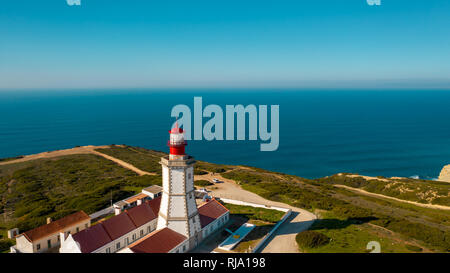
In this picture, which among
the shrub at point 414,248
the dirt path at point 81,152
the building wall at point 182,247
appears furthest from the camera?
the dirt path at point 81,152

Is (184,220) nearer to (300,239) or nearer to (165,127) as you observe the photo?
(300,239)

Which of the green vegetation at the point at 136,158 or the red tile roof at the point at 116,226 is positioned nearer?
the red tile roof at the point at 116,226

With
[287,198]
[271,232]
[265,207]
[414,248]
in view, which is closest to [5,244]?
[271,232]

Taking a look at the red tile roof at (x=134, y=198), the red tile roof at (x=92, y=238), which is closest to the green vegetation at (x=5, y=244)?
the red tile roof at (x=92, y=238)

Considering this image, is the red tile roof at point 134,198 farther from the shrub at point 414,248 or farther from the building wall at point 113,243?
the shrub at point 414,248

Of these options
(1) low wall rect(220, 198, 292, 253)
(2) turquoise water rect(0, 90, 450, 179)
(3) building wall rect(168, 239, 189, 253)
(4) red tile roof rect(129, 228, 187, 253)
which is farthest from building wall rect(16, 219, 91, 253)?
(2) turquoise water rect(0, 90, 450, 179)

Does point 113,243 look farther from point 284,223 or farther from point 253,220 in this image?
point 284,223
